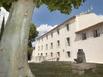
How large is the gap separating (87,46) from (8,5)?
96.4 feet

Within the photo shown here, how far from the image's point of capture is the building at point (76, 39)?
39312 mm

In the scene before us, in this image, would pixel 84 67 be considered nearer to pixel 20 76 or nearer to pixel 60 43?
pixel 20 76

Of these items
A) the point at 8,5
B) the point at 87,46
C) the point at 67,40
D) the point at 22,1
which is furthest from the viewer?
the point at 67,40

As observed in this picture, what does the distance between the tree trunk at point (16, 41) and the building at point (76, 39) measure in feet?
89.8

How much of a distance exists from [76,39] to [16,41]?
123 ft

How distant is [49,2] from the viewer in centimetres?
1457

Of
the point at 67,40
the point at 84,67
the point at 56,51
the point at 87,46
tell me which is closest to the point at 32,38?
the point at 56,51

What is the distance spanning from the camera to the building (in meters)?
39.3

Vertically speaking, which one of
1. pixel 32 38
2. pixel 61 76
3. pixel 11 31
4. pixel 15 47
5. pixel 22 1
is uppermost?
pixel 32 38

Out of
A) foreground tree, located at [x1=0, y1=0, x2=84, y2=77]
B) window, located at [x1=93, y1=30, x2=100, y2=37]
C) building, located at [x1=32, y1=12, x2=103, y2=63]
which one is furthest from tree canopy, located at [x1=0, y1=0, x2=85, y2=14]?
window, located at [x1=93, y1=30, x2=100, y2=37]

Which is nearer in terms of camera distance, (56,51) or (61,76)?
(61,76)

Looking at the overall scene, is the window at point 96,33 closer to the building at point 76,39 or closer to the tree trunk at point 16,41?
the building at point 76,39

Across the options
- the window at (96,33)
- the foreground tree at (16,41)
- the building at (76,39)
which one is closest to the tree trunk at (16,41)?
the foreground tree at (16,41)

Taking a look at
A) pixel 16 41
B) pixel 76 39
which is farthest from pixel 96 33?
pixel 16 41
